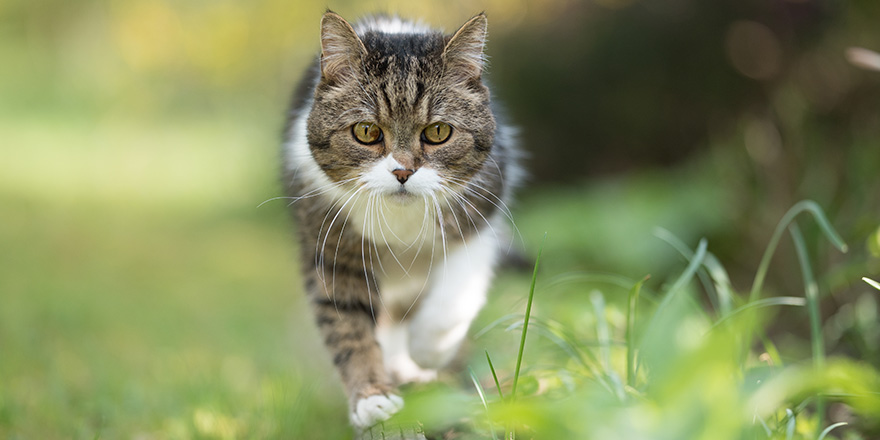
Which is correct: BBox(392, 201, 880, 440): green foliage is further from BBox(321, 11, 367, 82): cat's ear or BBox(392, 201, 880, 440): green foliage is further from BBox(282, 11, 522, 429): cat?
BBox(321, 11, 367, 82): cat's ear

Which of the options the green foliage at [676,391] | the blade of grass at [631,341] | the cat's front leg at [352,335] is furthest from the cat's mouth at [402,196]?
the blade of grass at [631,341]

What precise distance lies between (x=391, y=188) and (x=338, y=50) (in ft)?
1.45

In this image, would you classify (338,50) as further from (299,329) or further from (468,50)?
(299,329)

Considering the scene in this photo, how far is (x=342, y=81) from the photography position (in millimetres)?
1983

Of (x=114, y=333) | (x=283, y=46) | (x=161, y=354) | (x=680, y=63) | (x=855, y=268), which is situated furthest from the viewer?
(x=283, y=46)

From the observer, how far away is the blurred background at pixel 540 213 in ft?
8.07

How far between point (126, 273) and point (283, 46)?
3830 millimetres

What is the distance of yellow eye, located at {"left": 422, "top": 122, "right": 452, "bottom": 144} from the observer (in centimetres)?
194

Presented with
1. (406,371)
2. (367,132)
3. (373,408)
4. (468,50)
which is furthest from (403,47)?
(406,371)

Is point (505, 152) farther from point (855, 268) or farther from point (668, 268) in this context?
point (668, 268)

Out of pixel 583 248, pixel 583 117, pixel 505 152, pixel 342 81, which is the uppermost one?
pixel 342 81

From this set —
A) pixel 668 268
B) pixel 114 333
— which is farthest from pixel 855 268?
pixel 114 333

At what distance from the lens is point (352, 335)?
2.13 meters

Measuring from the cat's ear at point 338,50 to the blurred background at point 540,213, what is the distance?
2.52 feet
